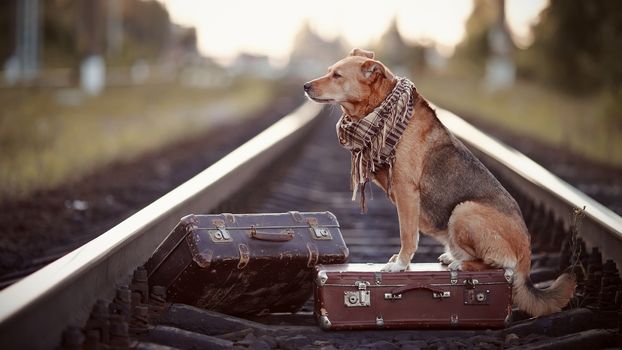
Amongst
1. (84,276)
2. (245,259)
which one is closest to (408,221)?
(245,259)

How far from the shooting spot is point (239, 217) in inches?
196

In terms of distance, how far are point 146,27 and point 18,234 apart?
241 feet

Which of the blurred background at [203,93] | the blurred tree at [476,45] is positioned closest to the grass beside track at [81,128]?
the blurred background at [203,93]

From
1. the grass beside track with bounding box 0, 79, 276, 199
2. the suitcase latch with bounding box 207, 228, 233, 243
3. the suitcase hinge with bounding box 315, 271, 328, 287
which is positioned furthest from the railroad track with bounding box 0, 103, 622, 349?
the grass beside track with bounding box 0, 79, 276, 199

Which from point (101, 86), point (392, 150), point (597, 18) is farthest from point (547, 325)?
point (101, 86)

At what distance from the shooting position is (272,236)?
4.92 metres

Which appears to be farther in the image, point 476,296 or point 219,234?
point 476,296

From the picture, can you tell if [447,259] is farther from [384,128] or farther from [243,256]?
[243,256]

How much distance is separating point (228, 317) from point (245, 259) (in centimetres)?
27

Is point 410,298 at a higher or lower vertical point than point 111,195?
higher

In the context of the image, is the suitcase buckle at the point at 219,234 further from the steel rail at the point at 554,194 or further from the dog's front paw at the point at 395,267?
the steel rail at the point at 554,194

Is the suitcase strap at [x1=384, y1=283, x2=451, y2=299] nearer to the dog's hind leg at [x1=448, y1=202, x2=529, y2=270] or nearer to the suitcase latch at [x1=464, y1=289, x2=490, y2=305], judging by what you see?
the suitcase latch at [x1=464, y1=289, x2=490, y2=305]

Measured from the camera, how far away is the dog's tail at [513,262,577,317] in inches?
194

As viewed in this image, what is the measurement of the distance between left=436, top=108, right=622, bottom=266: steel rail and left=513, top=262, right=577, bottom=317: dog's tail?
0.38 metres
